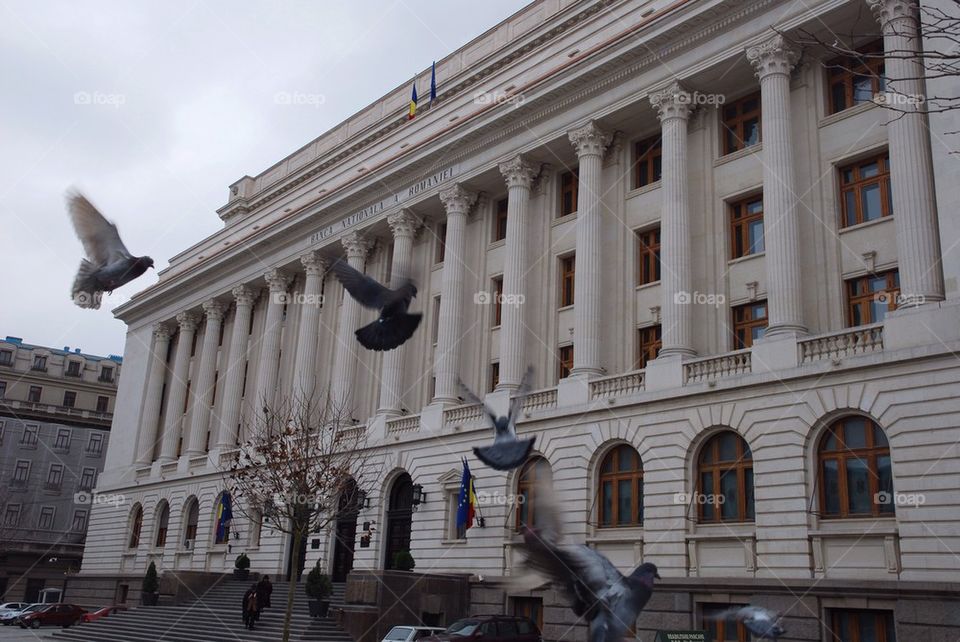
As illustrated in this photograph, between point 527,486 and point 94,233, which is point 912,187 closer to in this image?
point 527,486

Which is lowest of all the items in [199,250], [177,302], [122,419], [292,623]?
[292,623]

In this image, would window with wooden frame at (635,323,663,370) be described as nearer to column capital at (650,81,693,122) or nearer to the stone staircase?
column capital at (650,81,693,122)

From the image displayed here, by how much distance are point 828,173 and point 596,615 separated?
895 inches

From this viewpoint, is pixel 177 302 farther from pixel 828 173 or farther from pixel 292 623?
pixel 828 173

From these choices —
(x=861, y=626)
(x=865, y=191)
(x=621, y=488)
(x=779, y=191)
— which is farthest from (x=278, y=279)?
(x=861, y=626)

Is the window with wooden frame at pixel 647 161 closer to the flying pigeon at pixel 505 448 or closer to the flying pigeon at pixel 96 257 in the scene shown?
the flying pigeon at pixel 505 448

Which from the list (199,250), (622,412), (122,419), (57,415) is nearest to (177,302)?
(199,250)

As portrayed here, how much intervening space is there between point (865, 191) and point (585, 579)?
73.5 ft

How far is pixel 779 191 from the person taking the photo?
28.6 meters

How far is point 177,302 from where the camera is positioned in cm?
6122

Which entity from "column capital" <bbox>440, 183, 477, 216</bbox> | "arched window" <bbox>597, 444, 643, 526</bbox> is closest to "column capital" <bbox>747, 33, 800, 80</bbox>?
"arched window" <bbox>597, 444, 643, 526</bbox>

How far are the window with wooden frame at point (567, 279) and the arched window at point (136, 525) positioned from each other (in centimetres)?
3388

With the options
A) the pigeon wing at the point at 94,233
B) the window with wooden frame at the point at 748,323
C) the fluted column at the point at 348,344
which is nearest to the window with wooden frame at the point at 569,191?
the window with wooden frame at the point at 748,323
